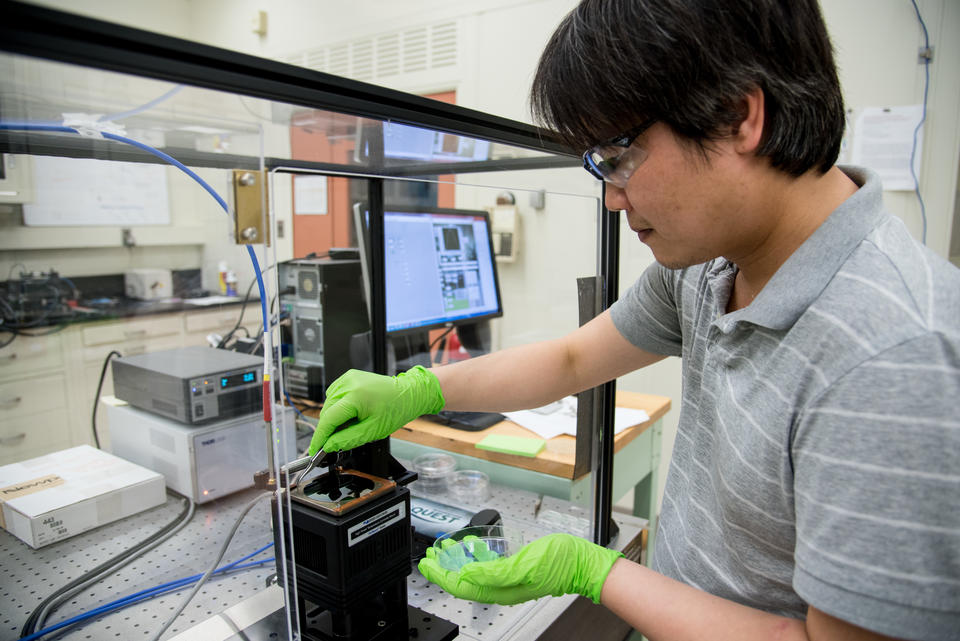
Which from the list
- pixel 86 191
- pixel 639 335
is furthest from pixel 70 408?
pixel 639 335

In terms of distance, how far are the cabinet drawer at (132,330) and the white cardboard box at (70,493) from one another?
1335mm

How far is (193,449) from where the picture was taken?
1.05 metres

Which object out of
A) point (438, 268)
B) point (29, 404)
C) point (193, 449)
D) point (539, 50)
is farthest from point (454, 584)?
point (539, 50)

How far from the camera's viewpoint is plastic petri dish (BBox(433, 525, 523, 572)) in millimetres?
808

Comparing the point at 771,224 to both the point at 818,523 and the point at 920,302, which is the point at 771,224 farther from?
the point at 818,523

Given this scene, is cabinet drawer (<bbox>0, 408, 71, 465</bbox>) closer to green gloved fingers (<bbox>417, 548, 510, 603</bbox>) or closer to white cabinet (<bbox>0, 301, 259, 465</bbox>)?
white cabinet (<bbox>0, 301, 259, 465</bbox>)

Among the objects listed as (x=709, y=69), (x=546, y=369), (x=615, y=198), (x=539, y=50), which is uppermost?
(x=539, y=50)

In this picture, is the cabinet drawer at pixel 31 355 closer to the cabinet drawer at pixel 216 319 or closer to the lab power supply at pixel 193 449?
the lab power supply at pixel 193 449

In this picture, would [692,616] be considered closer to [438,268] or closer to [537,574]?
[537,574]

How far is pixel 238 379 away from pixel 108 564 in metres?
0.39

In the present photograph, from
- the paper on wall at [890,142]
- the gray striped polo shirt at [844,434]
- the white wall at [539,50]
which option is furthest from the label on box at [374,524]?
the paper on wall at [890,142]

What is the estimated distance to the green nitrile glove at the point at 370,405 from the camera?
74 centimetres

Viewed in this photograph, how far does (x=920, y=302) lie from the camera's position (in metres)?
0.52

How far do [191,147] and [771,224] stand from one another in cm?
68
